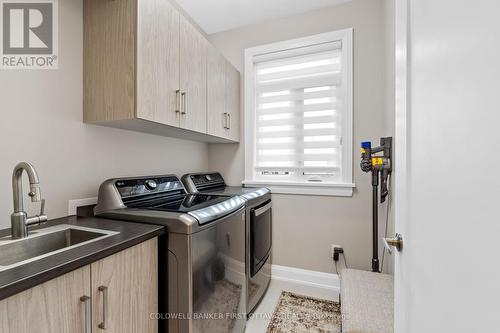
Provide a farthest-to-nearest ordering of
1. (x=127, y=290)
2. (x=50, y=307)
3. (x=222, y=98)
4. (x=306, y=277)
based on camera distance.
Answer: (x=306, y=277) → (x=222, y=98) → (x=127, y=290) → (x=50, y=307)

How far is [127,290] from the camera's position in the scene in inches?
34.8

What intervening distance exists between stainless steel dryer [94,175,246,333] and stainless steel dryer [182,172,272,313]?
158 millimetres

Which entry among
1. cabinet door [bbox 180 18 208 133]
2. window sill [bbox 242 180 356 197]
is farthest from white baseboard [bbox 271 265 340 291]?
cabinet door [bbox 180 18 208 133]

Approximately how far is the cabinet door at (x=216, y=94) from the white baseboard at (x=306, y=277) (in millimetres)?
1534

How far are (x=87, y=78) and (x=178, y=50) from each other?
1.92ft

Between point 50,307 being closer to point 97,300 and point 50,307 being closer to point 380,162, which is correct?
point 97,300

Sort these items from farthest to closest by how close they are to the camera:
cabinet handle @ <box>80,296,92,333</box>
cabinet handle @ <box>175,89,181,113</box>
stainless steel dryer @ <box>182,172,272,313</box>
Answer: stainless steel dryer @ <box>182,172,272,313</box> → cabinet handle @ <box>175,89,181,113</box> → cabinet handle @ <box>80,296,92,333</box>

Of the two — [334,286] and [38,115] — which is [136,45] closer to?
[38,115]

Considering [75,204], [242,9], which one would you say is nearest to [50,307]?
[75,204]

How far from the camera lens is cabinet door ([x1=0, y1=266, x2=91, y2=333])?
55 centimetres

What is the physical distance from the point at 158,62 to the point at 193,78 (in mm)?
368

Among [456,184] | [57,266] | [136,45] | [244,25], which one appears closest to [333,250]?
[456,184]

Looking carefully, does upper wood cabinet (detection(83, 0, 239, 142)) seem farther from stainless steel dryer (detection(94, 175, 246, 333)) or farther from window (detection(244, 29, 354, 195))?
window (detection(244, 29, 354, 195))

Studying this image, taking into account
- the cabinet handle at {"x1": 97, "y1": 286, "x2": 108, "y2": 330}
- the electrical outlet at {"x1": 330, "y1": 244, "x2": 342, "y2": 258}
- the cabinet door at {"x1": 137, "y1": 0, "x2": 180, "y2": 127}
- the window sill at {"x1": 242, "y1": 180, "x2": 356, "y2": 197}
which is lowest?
the electrical outlet at {"x1": 330, "y1": 244, "x2": 342, "y2": 258}
